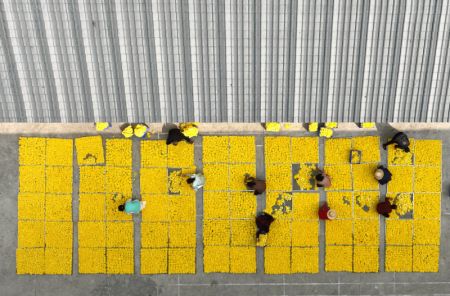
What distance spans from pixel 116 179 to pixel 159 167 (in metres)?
1.43

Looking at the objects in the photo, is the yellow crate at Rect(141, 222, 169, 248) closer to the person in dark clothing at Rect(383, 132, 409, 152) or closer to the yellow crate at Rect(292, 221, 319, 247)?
the yellow crate at Rect(292, 221, 319, 247)

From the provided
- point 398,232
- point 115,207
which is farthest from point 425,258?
point 115,207

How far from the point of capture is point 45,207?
42.1 ft

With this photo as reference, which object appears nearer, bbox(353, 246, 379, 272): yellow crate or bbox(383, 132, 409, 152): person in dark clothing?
bbox(383, 132, 409, 152): person in dark clothing

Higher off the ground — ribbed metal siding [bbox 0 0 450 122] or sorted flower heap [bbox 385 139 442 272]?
ribbed metal siding [bbox 0 0 450 122]

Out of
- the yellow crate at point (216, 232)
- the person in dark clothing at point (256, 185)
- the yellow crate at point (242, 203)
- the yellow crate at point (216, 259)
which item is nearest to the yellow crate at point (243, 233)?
the yellow crate at point (216, 232)

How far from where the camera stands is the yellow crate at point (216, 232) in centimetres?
1287

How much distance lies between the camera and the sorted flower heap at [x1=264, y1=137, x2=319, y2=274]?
12836 mm

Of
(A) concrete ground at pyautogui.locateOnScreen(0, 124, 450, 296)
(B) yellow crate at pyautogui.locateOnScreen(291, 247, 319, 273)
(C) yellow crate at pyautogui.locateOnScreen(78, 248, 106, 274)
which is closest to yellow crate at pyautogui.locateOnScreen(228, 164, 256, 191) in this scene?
(A) concrete ground at pyautogui.locateOnScreen(0, 124, 450, 296)

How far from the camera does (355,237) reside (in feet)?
42.4

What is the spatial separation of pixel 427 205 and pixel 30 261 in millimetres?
Answer: 12886

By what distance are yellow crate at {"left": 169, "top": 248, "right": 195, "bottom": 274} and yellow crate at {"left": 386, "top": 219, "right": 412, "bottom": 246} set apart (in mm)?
6335

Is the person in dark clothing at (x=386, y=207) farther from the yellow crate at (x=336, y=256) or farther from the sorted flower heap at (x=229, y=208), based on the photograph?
the sorted flower heap at (x=229, y=208)

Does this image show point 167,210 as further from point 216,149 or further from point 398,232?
point 398,232
